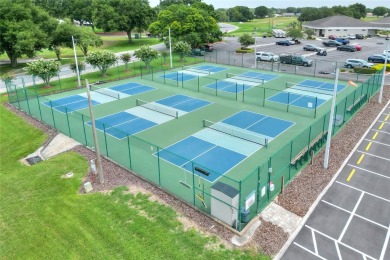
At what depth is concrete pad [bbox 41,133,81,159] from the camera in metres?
20.6

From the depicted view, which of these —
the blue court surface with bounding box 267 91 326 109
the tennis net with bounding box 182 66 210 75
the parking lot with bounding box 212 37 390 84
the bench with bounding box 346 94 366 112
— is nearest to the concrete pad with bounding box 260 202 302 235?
the bench with bounding box 346 94 366 112

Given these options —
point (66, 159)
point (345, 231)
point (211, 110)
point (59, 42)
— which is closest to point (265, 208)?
point (345, 231)

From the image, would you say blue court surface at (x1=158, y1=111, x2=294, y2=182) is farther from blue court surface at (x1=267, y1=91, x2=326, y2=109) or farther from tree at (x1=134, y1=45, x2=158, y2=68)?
tree at (x1=134, y1=45, x2=158, y2=68)

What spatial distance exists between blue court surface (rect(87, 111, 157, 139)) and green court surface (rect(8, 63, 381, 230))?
0.25 feet

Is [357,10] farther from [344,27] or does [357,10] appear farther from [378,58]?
[378,58]

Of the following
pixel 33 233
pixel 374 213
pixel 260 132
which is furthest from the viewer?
pixel 260 132

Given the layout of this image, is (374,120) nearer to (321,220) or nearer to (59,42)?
(321,220)

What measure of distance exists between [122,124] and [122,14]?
2114 inches

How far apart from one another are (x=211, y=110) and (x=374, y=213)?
15.9m

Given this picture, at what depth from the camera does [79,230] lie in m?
13.1

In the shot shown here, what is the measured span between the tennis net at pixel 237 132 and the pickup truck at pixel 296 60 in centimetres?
2629

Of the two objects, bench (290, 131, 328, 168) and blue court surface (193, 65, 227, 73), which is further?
blue court surface (193, 65, 227, 73)

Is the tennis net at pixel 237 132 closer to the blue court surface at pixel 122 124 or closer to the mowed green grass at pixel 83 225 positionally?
the blue court surface at pixel 122 124

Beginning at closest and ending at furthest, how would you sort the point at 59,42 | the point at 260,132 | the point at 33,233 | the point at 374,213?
1. the point at 33,233
2. the point at 374,213
3. the point at 260,132
4. the point at 59,42
